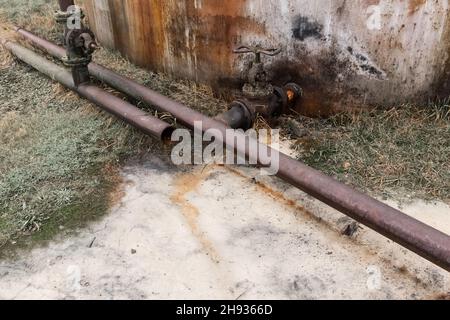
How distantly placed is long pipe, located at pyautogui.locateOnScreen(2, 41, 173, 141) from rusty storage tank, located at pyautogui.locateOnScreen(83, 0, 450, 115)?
31.6 inches

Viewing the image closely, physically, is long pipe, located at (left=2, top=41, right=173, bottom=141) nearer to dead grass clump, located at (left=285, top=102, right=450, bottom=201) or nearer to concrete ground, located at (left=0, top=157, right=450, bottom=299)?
concrete ground, located at (left=0, top=157, right=450, bottom=299)

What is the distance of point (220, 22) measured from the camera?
3.56m

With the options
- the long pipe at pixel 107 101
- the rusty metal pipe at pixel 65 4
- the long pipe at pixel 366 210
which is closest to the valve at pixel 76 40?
the rusty metal pipe at pixel 65 4

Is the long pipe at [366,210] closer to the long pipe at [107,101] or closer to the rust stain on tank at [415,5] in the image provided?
the long pipe at [107,101]

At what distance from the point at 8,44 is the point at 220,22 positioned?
2940mm

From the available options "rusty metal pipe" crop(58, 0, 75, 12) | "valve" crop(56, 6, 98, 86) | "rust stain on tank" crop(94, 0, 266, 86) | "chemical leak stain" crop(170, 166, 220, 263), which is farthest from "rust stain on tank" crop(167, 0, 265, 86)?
"chemical leak stain" crop(170, 166, 220, 263)

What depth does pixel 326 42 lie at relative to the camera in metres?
3.33

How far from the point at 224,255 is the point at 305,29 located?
1802 millimetres

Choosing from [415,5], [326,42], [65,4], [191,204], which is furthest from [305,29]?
[65,4]

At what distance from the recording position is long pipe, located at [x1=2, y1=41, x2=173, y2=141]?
10.4 feet

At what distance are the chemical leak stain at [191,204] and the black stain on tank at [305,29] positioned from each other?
1.20 m

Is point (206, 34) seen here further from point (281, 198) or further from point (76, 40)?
point (281, 198)
